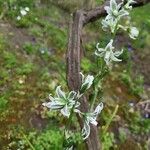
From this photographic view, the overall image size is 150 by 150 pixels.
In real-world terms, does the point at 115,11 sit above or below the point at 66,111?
above

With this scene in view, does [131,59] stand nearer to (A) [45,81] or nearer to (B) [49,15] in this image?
(B) [49,15]

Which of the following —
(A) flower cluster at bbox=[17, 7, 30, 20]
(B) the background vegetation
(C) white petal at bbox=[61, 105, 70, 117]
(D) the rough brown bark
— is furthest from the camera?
(A) flower cluster at bbox=[17, 7, 30, 20]

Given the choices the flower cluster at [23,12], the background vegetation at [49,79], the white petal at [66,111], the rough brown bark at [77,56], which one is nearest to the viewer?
the white petal at [66,111]

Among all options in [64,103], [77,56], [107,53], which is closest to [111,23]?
[107,53]

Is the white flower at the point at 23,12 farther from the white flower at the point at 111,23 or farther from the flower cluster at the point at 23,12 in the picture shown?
the white flower at the point at 111,23

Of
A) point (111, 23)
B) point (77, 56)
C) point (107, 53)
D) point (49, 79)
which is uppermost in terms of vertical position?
point (111, 23)

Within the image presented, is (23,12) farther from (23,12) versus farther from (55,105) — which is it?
(55,105)

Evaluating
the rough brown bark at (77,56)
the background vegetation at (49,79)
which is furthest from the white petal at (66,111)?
the background vegetation at (49,79)

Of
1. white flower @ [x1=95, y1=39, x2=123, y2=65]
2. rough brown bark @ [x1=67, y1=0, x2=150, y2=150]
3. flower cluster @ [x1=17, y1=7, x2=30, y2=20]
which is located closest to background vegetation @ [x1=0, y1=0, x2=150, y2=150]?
flower cluster @ [x1=17, y1=7, x2=30, y2=20]

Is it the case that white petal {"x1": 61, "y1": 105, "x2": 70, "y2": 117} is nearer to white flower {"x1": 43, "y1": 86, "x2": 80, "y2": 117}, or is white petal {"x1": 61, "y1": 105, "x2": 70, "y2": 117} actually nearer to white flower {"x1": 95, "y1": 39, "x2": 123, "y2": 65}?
white flower {"x1": 43, "y1": 86, "x2": 80, "y2": 117}
